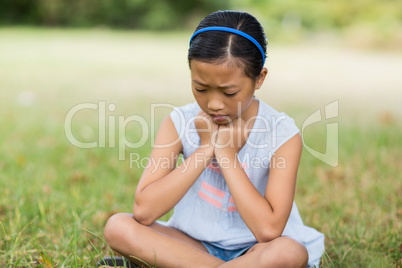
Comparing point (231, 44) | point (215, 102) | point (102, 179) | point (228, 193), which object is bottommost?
point (102, 179)

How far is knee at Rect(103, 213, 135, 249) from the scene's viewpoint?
6.30 ft

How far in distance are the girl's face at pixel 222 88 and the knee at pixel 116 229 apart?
56cm

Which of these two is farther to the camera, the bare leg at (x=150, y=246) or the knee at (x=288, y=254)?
the bare leg at (x=150, y=246)

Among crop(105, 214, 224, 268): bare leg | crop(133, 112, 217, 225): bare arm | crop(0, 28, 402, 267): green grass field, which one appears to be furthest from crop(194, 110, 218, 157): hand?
crop(0, 28, 402, 267): green grass field

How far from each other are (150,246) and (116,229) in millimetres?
155

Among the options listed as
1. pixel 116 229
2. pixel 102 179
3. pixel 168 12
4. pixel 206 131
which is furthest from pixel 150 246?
pixel 168 12

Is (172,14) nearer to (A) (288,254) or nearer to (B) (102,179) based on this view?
(B) (102,179)

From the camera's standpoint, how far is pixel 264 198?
1860 mm

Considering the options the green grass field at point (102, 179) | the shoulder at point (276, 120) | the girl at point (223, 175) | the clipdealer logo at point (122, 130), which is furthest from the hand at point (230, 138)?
the clipdealer logo at point (122, 130)

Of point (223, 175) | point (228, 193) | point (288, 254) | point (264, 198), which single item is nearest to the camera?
point (288, 254)

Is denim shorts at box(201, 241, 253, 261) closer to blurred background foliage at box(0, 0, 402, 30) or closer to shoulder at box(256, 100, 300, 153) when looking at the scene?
shoulder at box(256, 100, 300, 153)

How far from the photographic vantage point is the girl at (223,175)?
69.9 inches

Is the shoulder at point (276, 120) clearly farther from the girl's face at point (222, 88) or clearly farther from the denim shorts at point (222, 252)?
the denim shorts at point (222, 252)

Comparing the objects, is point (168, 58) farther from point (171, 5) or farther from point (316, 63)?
point (171, 5)
